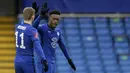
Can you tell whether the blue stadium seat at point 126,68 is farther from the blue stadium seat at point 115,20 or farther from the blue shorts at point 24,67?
the blue shorts at point 24,67

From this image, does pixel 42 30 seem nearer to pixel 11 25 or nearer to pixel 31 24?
pixel 31 24

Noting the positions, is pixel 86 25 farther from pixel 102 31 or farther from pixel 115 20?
pixel 115 20

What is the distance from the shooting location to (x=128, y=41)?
13055mm

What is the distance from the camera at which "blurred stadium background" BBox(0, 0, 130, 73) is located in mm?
12516

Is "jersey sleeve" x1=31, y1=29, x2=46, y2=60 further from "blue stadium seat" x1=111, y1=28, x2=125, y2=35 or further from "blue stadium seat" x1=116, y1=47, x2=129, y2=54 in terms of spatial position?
"blue stadium seat" x1=111, y1=28, x2=125, y2=35

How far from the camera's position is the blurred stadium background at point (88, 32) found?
12.5 meters

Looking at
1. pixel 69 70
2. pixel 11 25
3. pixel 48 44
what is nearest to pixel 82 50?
pixel 69 70

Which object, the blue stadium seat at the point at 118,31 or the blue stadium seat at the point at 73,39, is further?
the blue stadium seat at the point at 118,31

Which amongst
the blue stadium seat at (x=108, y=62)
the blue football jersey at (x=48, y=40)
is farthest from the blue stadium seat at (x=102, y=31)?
the blue football jersey at (x=48, y=40)

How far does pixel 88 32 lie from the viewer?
13102 millimetres

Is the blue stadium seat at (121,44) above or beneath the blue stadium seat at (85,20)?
beneath

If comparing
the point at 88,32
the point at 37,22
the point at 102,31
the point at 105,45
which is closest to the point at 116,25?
the point at 102,31

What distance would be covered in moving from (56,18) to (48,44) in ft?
1.68

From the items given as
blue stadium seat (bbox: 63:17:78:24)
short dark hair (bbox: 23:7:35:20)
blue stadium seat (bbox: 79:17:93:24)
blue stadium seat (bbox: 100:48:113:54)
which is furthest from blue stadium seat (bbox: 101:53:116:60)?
short dark hair (bbox: 23:7:35:20)
